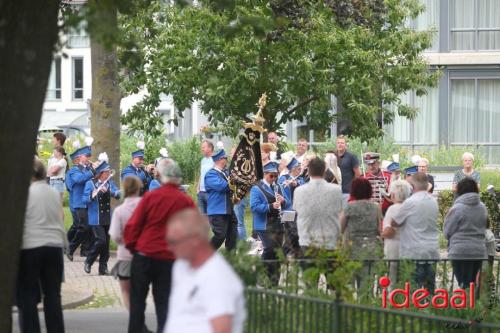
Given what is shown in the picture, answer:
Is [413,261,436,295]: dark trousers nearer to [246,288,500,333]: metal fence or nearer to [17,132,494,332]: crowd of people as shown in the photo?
[17,132,494,332]: crowd of people

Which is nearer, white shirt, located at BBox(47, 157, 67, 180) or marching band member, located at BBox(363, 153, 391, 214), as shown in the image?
marching band member, located at BBox(363, 153, 391, 214)

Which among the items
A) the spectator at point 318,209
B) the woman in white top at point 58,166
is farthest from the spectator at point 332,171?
the spectator at point 318,209

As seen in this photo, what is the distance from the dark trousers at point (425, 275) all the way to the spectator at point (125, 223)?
264cm

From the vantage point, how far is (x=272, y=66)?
30.9 metres

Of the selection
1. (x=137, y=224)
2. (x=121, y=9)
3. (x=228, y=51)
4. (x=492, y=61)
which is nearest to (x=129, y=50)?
(x=121, y=9)

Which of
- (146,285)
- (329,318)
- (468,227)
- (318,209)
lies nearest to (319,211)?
(318,209)

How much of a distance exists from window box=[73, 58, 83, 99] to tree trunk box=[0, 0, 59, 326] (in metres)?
65.3

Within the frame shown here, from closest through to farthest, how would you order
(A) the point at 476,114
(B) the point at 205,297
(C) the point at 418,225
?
(B) the point at 205,297
(C) the point at 418,225
(A) the point at 476,114

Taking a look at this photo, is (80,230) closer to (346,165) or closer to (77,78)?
(346,165)

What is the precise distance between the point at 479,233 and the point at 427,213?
2.34ft

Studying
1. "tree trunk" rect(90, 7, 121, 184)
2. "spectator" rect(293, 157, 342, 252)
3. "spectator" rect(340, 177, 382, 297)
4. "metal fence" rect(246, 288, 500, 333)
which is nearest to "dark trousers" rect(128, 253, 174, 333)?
"metal fence" rect(246, 288, 500, 333)

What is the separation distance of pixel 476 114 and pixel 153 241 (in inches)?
1429

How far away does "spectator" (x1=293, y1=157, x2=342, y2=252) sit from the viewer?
48.4 feet

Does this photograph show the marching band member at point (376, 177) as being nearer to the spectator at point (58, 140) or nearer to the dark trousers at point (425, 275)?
the spectator at point (58, 140)
